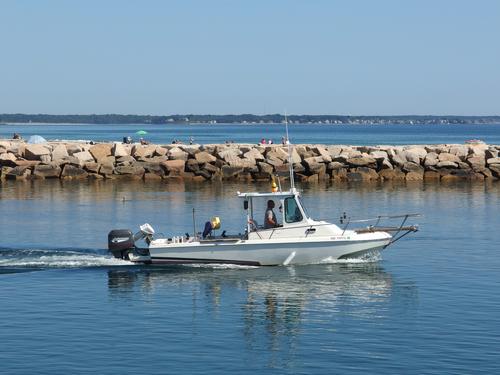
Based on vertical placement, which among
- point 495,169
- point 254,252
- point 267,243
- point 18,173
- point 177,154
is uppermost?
point 177,154

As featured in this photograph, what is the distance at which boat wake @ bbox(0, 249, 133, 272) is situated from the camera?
31.7 meters

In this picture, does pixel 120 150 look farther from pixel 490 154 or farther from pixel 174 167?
pixel 490 154

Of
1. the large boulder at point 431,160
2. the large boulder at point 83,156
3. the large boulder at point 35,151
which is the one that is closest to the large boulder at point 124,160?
the large boulder at point 83,156

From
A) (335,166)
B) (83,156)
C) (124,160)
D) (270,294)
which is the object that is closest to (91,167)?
(83,156)

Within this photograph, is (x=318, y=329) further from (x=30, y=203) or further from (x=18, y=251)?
(x=30, y=203)

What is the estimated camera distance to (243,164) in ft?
214

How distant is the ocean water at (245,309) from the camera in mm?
21094

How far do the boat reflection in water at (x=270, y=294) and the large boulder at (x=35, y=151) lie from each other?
3732cm

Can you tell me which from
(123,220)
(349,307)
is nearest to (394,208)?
(123,220)

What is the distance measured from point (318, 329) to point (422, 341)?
7.97 feet

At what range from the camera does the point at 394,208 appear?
48.0 metres

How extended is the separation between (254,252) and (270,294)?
10.9ft

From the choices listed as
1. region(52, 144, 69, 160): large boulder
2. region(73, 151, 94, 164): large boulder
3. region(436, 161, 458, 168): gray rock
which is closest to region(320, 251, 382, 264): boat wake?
region(436, 161, 458, 168): gray rock

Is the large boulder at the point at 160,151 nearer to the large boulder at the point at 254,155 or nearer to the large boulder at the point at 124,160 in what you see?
the large boulder at the point at 124,160
